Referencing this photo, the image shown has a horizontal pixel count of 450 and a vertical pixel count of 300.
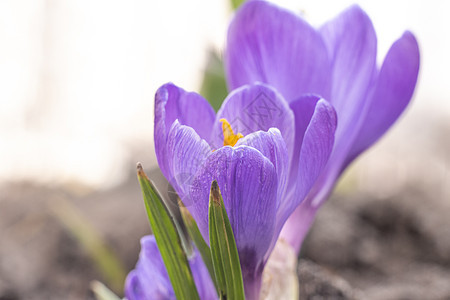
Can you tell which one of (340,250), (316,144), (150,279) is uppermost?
(316,144)

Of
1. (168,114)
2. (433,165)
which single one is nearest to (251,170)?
(168,114)

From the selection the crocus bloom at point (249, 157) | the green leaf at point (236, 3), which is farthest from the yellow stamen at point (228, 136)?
the green leaf at point (236, 3)

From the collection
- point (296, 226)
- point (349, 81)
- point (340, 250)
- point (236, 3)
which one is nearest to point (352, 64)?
point (349, 81)

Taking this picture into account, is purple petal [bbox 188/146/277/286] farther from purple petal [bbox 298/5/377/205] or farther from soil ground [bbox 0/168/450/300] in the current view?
soil ground [bbox 0/168/450/300]

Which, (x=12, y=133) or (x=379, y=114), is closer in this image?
(x=379, y=114)

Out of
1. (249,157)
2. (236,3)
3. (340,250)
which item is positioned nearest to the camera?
(249,157)

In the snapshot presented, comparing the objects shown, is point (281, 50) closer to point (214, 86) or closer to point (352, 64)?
point (352, 64)

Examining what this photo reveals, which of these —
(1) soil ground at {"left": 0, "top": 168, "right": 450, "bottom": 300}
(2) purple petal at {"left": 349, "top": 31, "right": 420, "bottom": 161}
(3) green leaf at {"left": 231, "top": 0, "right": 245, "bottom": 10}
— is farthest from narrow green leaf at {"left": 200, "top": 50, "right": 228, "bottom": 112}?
(2) purple petal at {"left": 349, "top": 31, "right": 420, "bottom": 161}

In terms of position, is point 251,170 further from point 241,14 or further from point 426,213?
point 426,213

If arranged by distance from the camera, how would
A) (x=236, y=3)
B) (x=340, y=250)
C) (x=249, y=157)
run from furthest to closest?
1. (x=340, y=250)
2. (x=236, y=3)
3. (x=249, y=157)
